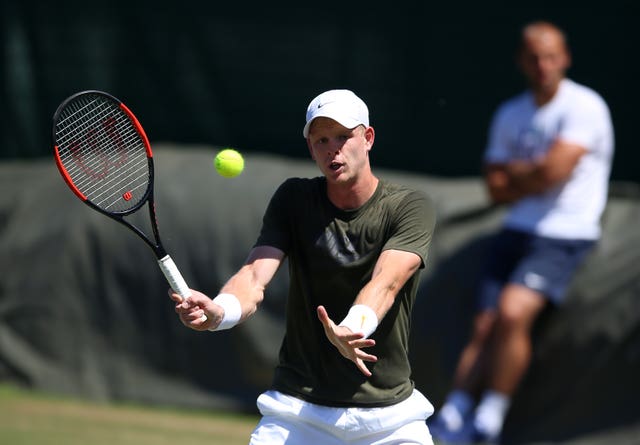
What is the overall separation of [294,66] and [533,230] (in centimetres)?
249

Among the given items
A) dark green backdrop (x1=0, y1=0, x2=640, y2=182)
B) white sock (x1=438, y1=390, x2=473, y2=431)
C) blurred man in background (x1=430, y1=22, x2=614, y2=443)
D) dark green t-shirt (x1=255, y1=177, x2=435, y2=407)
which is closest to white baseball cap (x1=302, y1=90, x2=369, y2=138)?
dark green t-shirt (x1=255, y1=177, x2=435, y2=407)

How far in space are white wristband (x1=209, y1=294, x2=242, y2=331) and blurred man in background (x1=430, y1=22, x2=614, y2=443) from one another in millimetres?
2859

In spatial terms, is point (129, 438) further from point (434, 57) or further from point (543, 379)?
point (434, 57)

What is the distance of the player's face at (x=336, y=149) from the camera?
3729 millimetres

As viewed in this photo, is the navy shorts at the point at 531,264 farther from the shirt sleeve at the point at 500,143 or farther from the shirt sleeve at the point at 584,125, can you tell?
the shirt sleeve at the point at 584,125

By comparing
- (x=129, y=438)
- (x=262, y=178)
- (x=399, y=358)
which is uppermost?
(x=399, y=358)

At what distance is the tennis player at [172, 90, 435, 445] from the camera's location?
3.71 metres

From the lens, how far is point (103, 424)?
275 inches

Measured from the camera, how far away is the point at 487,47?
7.96 metres

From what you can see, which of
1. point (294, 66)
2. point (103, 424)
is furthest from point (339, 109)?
point (294, 66)

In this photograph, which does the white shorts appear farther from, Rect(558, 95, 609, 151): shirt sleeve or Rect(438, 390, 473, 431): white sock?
Rect(558, 95, 609, 151): shirt sleeve

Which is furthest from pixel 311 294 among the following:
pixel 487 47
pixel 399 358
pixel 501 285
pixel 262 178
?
pixel 487 47

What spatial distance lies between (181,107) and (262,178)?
1.08m

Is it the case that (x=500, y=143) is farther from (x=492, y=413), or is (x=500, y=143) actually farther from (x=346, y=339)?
(x=346, y=339)
